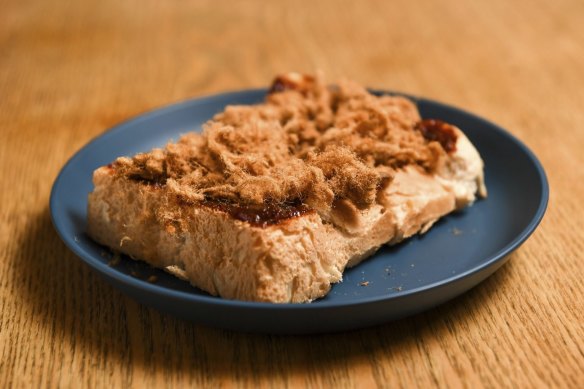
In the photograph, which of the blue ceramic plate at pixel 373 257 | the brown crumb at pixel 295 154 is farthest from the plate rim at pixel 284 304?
the brown crumb at pixel 295 154

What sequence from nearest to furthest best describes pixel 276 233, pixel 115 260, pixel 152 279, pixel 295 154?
Result: pixel 276 233 → pixel 152 279 → pixel 115 260 → pixel 295 154

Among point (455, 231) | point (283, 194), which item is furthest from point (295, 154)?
point (455, 231)

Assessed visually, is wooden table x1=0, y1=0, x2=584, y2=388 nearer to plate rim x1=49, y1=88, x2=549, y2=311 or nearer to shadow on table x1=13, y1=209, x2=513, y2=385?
shadow on table x1=13, y1=209, x2=513, y2=385

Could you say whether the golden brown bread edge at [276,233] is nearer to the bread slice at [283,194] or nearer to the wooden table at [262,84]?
the bread slice at [283,194]

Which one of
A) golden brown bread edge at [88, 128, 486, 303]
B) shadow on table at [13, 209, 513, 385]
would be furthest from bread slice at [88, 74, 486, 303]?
shadow on table at [13, 209, 513, 385]

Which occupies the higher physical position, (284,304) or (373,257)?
(284,304)

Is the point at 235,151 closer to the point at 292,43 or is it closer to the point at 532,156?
the point at 532,156

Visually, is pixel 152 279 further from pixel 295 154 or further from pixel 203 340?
pixel 295 154

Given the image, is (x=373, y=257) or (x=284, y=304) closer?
(x=284, y=304)
